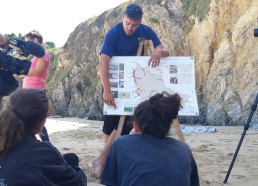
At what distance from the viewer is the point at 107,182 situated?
260cm

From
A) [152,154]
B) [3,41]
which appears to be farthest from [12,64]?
[152,154]

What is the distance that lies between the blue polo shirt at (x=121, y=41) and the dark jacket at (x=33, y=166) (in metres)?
2.37

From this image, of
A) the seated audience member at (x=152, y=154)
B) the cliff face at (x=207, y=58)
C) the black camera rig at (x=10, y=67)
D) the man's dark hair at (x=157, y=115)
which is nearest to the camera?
the seated audience member at (x=152, y=154)

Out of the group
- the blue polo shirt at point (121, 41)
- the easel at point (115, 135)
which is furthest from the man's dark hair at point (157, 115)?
the blue polo shirt at point (121, 41)

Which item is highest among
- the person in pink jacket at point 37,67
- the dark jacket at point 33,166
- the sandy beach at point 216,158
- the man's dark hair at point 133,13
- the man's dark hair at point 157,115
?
the man's dark hair at point 133,13

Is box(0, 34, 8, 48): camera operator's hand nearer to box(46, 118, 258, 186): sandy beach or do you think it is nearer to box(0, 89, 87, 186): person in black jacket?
box(0, 89, 87, 186): person in black jacket

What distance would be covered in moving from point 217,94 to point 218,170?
1064 centimetres

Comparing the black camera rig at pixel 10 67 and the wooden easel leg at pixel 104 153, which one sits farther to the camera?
the wooden easel leg at pixel 104 153

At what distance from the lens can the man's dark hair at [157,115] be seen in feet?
Answer: 8.28

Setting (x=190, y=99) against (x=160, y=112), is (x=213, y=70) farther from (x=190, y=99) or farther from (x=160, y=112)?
(x=160, y=112)

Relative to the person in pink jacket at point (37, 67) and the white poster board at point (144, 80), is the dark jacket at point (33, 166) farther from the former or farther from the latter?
the person in pink jacket at point (37, 67)

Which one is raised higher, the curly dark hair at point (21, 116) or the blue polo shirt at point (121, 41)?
the blue polo shirt at point (121, 41)

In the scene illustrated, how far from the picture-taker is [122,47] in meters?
4.69

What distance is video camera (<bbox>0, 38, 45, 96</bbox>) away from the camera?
3.56 m
